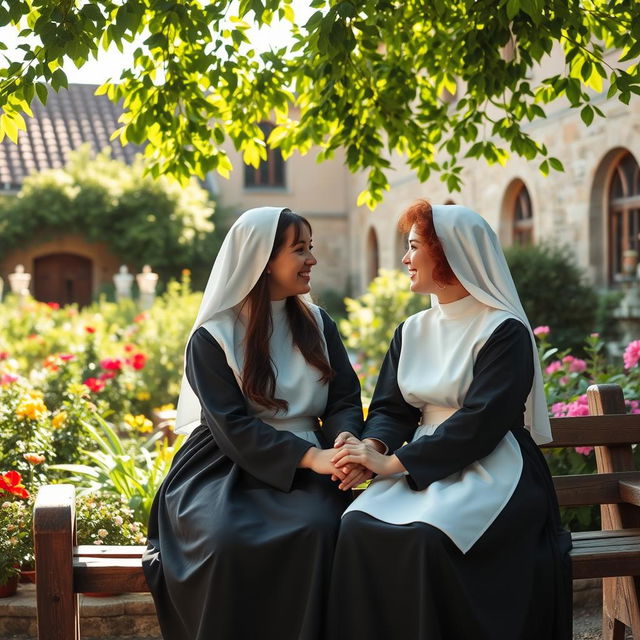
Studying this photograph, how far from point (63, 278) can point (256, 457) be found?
73.2 ft

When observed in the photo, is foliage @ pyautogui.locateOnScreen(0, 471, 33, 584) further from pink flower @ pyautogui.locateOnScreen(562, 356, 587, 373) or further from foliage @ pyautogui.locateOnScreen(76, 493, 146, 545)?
pink flower @ pyautogui.locateOnScreen(562, 356, 587, 373)

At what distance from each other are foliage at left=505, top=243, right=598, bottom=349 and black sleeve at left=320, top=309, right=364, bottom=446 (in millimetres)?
9194

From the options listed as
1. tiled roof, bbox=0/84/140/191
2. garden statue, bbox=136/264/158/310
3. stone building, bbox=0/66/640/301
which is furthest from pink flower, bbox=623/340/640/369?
tiled roof, bbox=0/84/140/191

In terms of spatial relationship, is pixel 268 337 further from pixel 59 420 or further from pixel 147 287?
pixel 147 287

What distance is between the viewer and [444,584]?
9.04 ft

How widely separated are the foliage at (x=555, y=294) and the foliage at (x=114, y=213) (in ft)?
37.8

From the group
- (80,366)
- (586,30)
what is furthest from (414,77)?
(80,366)

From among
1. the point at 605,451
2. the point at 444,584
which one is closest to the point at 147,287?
the point at 605,451

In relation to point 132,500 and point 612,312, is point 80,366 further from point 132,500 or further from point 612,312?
point 612,312

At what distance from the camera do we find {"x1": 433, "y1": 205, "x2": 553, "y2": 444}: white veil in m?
3.12

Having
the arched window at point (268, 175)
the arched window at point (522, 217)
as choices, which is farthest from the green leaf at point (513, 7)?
the arched window at point (268, 175)

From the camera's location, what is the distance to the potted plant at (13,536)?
13.3 ft

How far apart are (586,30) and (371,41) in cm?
97

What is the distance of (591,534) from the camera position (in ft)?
10.8
